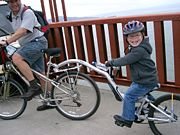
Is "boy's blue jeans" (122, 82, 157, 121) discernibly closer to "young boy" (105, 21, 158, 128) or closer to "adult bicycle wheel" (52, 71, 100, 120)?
"young boy" (105, 21, 158, 128)

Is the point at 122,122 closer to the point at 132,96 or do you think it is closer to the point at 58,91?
the point at 132,96

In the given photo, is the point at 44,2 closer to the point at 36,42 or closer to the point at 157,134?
the point at 36,42

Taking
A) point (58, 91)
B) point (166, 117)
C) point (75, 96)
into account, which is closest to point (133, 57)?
point (166, 117)

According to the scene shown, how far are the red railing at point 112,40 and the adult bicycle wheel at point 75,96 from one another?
108 cm

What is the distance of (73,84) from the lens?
4.46 metres

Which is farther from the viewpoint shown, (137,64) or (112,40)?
(112,40)

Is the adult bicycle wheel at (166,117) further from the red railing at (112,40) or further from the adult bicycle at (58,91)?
the red railing at (112,40)

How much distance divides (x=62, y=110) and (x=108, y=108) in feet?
2.29

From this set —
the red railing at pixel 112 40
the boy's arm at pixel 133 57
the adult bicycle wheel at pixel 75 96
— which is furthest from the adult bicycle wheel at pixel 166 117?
the red railing at pixel 112 40

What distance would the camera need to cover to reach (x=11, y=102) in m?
4.95

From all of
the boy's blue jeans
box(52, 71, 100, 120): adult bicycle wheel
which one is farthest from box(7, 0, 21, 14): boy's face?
the boy's blue jeans

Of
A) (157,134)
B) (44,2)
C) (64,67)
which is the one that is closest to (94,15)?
(44,2)

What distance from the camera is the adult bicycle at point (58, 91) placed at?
14.6 feet

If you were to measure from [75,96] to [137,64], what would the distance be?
4.15ft
